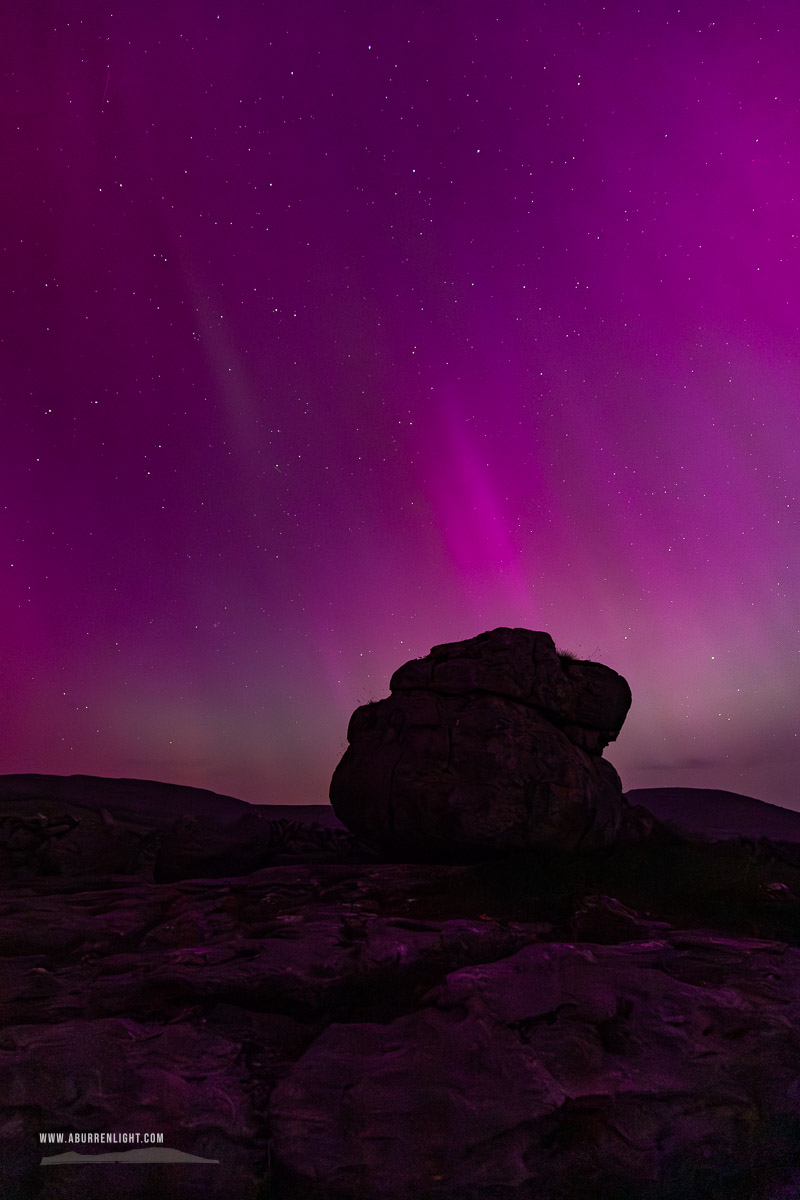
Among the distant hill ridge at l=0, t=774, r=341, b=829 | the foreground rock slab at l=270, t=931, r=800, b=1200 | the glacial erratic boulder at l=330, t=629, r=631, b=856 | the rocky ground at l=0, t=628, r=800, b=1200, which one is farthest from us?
the distant hill ridge at l=0, t=774, r=341, b=829

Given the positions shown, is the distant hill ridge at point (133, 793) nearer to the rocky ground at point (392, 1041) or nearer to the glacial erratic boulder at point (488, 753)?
the glacial erratic boulder at point (488, 753)

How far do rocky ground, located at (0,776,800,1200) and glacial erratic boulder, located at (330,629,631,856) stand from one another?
6.64 feet

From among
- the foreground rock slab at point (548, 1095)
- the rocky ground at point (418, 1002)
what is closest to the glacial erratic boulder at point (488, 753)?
the rocky ground at point (418, 1002)

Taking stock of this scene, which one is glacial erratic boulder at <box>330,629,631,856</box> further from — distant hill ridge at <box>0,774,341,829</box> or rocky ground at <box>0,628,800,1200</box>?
distant hill ridge at <box>0,774,341,829</box>

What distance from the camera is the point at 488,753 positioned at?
47.6ft

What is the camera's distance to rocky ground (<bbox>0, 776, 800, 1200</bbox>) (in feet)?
17.7

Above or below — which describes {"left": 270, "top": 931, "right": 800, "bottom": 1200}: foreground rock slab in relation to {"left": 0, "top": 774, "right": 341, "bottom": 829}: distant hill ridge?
below

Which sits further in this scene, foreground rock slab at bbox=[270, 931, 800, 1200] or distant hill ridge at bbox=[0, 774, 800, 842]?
distant hill ridge at bbox=[0, 774, 800, 842]

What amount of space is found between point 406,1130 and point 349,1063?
927 mm

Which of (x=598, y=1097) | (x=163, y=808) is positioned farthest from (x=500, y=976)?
(x=163, y=808)

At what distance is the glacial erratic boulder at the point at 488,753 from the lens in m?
13.9

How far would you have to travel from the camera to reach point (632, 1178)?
18.7ft

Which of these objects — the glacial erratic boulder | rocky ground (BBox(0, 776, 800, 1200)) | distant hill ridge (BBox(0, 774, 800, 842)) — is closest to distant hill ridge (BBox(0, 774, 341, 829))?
distant hill ridge (BBox(0, 774, 800, 842))

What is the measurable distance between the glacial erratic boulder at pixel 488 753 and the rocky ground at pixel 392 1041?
6.64 ft
